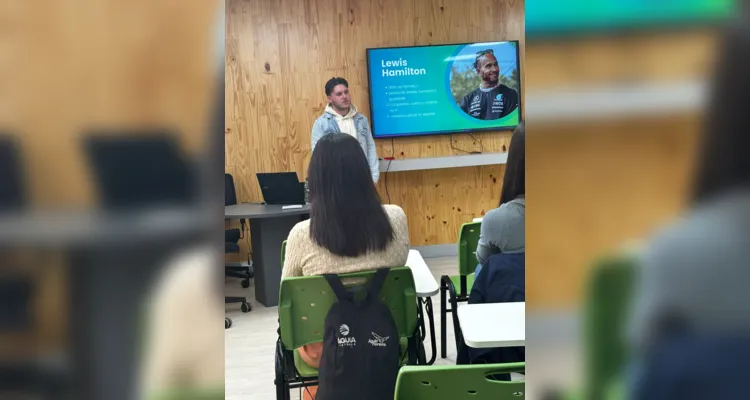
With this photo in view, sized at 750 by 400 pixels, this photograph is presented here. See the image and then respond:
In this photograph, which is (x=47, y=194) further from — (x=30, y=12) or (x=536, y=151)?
(x=536, y=151)

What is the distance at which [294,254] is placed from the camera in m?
2.05

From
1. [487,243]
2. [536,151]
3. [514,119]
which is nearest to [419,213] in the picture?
[514,119]

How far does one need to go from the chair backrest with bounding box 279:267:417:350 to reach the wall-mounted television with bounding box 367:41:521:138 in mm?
3243

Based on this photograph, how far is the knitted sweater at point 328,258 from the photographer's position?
199 centimetres

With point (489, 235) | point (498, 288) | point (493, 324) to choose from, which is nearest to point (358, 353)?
point (493, 324)

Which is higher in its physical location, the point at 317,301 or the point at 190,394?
the point at 190,394

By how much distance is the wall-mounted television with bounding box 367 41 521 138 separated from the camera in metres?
5.00

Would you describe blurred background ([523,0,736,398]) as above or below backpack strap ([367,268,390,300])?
above

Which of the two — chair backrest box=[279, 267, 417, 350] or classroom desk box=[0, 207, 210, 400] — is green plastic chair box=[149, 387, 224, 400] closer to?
classroom desk box=[0, 207, 210, 400]

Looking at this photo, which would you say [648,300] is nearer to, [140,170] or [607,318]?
[607,318]

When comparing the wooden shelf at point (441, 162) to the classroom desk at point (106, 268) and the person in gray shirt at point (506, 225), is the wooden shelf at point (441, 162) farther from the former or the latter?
the classroom desk at point (106, 268)

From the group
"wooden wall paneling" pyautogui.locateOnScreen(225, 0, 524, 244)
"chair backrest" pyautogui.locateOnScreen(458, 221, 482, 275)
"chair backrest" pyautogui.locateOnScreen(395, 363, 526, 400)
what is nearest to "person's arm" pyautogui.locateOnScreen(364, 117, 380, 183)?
"wooden wall paneling" pyautogui.locateOnScreen(225, 0, 524, 244)

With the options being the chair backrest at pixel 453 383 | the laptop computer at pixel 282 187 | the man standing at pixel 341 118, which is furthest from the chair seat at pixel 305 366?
the man standing at pixel 341 118

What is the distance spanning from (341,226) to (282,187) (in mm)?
2144
